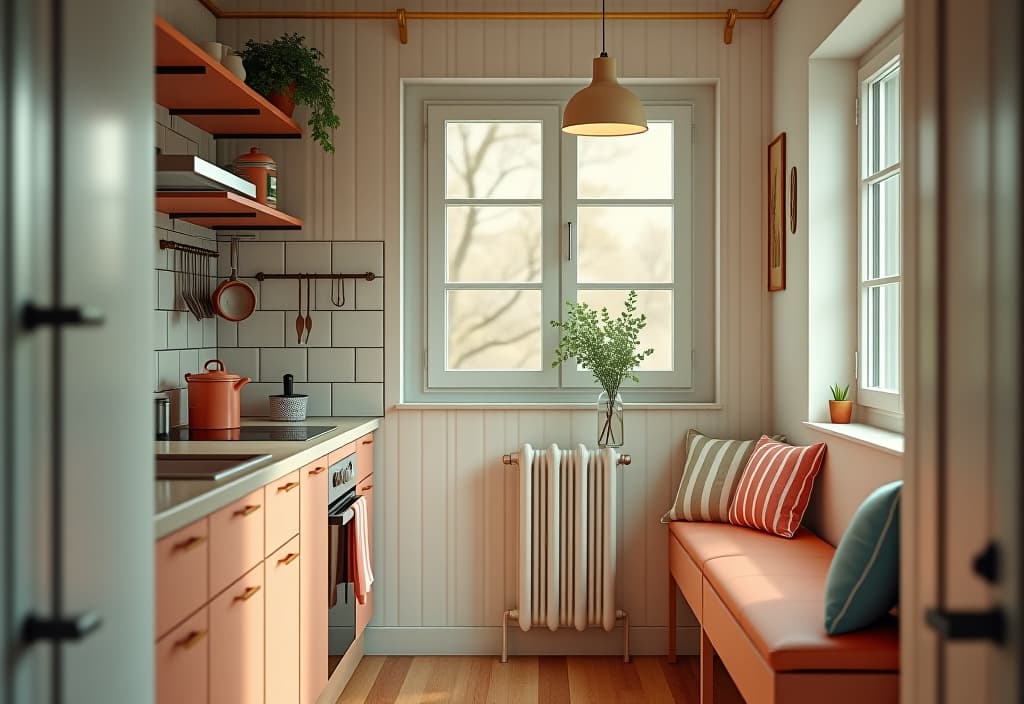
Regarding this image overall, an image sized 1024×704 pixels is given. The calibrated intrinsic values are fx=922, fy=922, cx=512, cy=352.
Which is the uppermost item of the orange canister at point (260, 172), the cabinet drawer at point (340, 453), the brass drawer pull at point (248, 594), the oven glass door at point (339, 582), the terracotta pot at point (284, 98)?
the terracotta pot at point (284, 98)

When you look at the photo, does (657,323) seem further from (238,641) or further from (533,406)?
(238,641)

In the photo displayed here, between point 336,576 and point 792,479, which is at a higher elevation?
point 792,479

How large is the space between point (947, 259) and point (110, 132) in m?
1.05

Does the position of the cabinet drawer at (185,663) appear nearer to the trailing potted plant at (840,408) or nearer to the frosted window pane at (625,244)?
the trailing potted plant at (840,408)

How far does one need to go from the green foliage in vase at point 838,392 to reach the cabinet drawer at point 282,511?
1814mm

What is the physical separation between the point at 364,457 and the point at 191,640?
1669 mm

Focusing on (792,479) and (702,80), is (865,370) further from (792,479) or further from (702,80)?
(702,80)

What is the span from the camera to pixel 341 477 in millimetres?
3092

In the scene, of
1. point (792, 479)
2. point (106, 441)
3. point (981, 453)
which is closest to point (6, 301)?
point (106, 441)

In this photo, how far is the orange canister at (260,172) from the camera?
3.27 m

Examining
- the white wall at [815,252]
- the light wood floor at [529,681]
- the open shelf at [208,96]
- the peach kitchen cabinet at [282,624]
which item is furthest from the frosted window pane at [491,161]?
the light wood floor at [529,681]

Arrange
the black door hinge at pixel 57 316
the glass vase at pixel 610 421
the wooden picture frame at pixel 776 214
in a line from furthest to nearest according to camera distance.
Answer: the glass vase at pixel 610 421, the wooden picture frame at pixel 776 214, the black door hinge at pixel 57 316

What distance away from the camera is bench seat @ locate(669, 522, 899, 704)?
1980 millimetres

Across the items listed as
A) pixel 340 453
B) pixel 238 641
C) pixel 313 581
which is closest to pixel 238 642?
pixel 238 641
